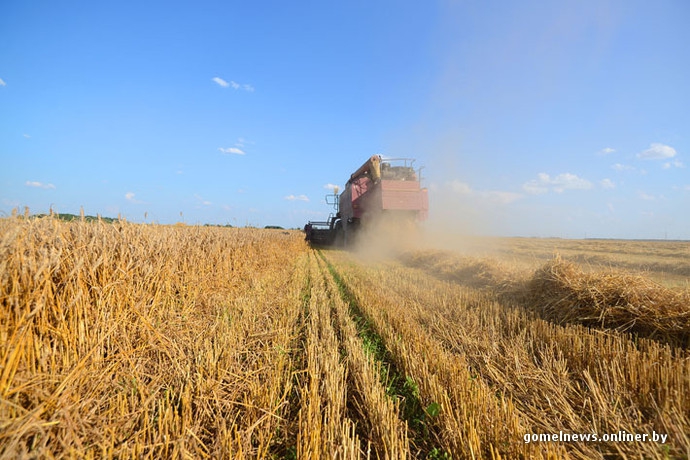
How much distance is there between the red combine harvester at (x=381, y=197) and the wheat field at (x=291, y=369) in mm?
9768

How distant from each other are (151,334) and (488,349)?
12.0 ft

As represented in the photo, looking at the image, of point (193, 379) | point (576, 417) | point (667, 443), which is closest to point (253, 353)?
point (193, 379)

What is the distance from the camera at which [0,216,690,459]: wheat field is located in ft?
6.01

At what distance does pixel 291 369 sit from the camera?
3064 millimetres

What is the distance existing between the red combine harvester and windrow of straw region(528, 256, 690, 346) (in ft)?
30.7

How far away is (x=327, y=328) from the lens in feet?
13.6

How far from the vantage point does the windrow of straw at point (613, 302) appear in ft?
11.7

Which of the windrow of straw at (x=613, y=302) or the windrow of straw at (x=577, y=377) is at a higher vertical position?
the windrow of straw at (x=613, y=302)

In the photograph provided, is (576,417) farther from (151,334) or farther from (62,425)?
(151,334)

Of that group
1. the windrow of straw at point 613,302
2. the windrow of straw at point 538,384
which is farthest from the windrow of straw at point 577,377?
the windrow of straw at point 613,302

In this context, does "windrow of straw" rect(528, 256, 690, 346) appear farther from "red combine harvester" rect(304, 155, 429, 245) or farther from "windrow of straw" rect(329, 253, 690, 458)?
"red combine harvester" rect(304, 155, 429, 245)

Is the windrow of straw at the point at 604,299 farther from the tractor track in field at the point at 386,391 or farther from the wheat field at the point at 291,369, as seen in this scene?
the tractor track in field at the point at 386,391

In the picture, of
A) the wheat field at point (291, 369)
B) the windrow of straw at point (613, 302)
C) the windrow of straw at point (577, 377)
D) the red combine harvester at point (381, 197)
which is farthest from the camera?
the red combine harvester at point (381, 197)

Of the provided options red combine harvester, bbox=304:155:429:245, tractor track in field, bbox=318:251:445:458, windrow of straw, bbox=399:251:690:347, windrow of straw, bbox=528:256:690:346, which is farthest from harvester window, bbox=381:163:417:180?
tractor track in field, bbox=318:251:445:458
